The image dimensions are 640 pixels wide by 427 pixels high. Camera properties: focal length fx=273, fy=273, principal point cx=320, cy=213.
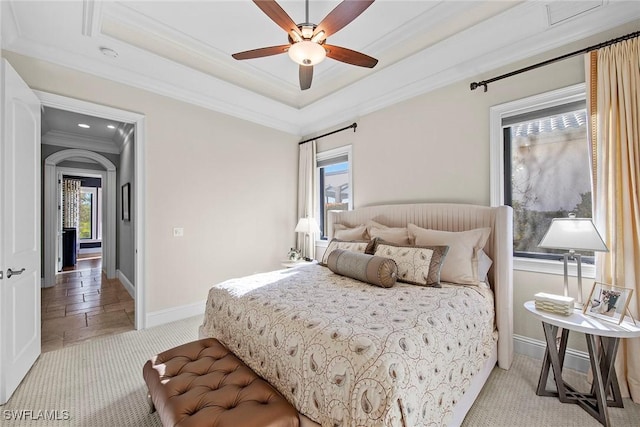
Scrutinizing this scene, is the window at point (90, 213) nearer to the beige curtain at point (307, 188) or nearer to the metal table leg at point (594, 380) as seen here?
the beige curtain at point (307, 188)

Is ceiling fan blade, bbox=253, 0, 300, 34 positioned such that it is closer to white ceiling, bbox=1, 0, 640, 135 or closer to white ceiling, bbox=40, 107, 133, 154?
white ceiling, bbox=1, 0, 640, 135

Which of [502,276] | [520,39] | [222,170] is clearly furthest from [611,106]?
[222,170]

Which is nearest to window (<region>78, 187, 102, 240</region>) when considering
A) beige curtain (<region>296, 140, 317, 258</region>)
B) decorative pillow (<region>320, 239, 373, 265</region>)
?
beige curtain (<region>296, 140, 317, 258</region>)

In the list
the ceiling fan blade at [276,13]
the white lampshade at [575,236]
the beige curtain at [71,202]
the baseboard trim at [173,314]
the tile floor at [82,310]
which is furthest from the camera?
the beige curtain at [71,202]

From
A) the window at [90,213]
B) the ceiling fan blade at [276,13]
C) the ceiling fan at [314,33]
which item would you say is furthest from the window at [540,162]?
the window at [90,213]

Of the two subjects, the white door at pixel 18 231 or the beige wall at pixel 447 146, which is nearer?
the white door at pixel 18 231

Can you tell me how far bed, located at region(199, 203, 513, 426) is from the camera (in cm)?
116

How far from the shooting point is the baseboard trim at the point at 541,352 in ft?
7.31

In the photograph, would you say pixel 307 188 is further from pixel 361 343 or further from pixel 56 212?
pixel 56 212

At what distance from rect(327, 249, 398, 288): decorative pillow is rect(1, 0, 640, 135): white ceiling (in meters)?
2.18

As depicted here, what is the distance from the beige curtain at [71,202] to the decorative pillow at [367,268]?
10.3 m

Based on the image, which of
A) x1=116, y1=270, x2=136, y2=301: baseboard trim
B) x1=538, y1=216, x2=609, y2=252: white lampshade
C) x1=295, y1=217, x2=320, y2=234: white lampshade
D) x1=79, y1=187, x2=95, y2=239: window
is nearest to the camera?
x1=538, y1=216, x2=609, y2=252: white lampshade

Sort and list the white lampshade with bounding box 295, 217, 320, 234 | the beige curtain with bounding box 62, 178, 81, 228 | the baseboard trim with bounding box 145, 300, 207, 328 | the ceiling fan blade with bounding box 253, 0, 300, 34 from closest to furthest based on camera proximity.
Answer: the ceiling fan blade with bounding box 253, 0, 300, 34, the baseboard trim with bounding box 145, 300, 207, 328, the white lampshade with bounding box 295, 217, 320, 234, the beige curtain with bounding box 62, 178, 81, 228

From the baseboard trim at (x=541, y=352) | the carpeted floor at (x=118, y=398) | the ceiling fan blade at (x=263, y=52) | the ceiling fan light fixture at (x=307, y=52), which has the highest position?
the ceiling fan blade at (x=263, y=52)
